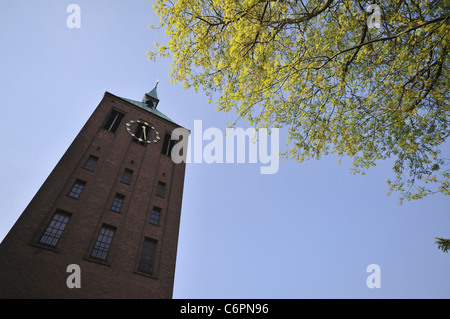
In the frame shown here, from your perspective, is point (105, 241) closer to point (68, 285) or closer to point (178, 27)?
point (68, 285)

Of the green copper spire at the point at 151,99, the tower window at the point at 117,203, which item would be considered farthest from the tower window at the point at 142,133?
the green copper spire at the point at 151,99

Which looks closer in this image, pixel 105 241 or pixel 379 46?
pixel 379 46

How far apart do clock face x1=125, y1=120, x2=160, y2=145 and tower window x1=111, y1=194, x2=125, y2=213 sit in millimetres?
6774

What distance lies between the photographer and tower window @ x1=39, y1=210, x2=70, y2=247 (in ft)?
49.0

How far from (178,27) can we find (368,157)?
8.67m

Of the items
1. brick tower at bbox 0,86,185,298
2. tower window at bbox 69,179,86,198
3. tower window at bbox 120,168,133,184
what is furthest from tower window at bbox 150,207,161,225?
tower window at bbox 69,179,86,198

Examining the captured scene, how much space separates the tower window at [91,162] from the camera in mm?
20016

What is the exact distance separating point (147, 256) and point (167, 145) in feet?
40.7

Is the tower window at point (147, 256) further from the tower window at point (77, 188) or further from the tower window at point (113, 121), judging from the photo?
the tower window at point (113, 121)

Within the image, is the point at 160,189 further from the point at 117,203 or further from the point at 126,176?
the point at 117,203

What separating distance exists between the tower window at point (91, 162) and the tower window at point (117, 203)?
304 cm

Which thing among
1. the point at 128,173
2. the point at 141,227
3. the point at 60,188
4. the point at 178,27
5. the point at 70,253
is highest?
the point at 128,173

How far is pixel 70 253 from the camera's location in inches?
585
